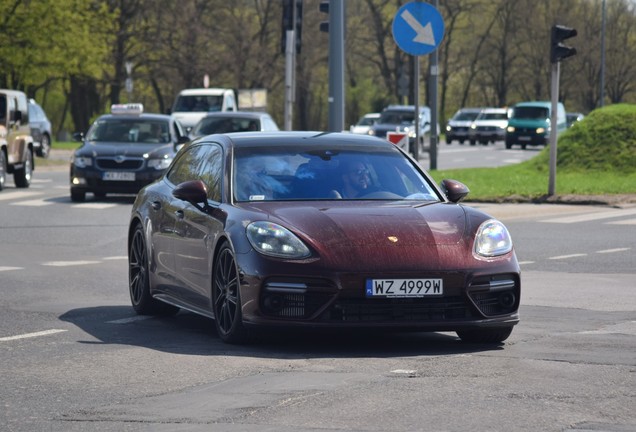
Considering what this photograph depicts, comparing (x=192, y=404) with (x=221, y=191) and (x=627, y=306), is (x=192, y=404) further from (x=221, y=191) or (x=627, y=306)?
(x=627, y=306)

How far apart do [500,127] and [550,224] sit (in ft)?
176

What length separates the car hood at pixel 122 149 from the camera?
2762cm

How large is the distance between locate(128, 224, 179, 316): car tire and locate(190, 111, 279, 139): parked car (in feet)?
59.8

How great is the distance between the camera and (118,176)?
2748cm

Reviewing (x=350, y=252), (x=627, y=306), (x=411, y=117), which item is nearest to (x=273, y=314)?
(x=350, y=252)

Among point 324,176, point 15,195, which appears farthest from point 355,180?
point 15,195

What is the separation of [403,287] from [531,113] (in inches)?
2229

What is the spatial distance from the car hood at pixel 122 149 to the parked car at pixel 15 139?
323 centimetres

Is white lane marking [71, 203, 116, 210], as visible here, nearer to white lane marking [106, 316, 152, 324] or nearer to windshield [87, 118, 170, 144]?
windshield [87, 118, 170, 144]

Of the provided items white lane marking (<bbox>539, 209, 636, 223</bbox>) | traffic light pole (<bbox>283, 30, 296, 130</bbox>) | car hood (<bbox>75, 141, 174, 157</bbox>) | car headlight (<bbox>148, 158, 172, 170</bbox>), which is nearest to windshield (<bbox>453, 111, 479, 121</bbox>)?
traffic light pole (<bbox>283, 30, 296, 130</bbox>)

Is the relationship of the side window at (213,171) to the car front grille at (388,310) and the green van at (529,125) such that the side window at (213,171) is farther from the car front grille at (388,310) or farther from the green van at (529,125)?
the green van at (529,125)

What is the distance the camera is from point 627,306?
41.4 ft

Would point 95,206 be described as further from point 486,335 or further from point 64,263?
point 486,335

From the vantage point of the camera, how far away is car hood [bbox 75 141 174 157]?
90.6 feet
